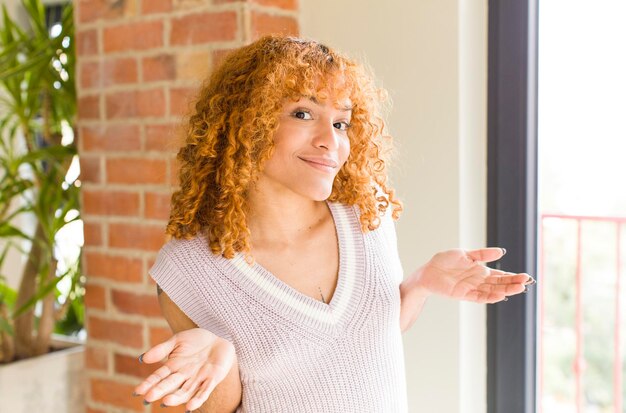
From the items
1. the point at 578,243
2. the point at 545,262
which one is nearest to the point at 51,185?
the point at 578,243

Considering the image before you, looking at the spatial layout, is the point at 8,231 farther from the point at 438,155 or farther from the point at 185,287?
the point at 438,155

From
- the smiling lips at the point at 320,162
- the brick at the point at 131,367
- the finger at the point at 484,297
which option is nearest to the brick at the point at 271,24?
the smiling lips at the point at 320,162

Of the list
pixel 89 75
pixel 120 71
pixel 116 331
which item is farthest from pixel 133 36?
pixel 116 331

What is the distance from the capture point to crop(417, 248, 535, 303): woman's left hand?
1239 mm

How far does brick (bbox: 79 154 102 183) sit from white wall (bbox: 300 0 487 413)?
2.88 ft

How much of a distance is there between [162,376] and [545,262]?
2.66 m

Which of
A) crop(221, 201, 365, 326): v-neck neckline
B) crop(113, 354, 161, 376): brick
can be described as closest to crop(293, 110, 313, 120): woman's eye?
crop(221, 201, 365, 326): v-neck neckline

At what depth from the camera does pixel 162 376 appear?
957 millimetres

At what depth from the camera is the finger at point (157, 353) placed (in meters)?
0.97

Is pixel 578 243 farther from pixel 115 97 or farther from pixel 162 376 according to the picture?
pixel 162 376

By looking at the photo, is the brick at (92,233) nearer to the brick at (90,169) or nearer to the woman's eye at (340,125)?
the brick at (90,169)

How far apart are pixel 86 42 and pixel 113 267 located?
68 cm

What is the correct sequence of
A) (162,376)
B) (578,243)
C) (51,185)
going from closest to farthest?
(162,376) → (51,185) → (578,243)

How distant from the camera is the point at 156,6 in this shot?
6.18ft
